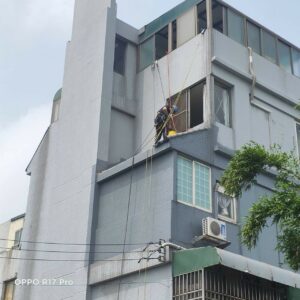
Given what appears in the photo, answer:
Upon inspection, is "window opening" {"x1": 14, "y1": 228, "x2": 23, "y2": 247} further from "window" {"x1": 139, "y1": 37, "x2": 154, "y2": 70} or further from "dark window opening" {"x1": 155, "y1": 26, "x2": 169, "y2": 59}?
"dark window opening" {"x1": 155, "y1": 26, "x2": 169, "y2": 59}

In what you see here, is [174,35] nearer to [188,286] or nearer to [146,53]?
[146,53]

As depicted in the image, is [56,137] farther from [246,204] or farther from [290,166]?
[290,166]

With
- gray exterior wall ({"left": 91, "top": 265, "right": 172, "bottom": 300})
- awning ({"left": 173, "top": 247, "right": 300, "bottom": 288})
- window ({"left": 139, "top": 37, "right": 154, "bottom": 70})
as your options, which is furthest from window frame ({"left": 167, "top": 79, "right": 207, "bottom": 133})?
gray exterior wall ({"left": 91, "top": 265, "right": 172, "bottom": 300})

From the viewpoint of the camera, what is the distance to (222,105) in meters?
20.7

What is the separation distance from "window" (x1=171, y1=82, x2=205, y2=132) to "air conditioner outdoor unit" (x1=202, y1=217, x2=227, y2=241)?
13.2ft

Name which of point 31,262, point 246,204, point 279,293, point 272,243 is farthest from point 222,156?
point 31,262

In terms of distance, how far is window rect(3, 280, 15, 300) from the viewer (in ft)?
76.0

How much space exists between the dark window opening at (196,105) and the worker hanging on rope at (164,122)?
94cm

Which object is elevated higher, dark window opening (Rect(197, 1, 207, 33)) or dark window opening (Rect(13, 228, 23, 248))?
dark window opening (Rect(197, 1, 207, 33))

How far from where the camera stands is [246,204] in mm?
19438

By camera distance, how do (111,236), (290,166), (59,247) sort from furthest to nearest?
(59,247) → (111,236) → (290,166)

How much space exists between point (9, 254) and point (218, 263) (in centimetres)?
1164

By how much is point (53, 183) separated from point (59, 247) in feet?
9.42

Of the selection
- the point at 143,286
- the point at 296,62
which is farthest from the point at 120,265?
the point at 296,62
